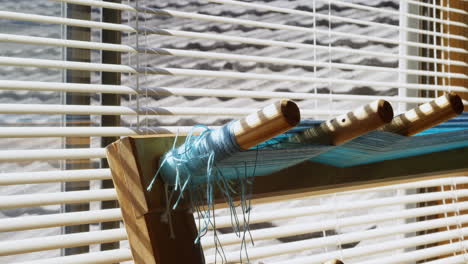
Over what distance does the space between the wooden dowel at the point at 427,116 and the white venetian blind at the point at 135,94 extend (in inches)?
17.1

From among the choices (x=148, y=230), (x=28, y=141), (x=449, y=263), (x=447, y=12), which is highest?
(x=447, y=12)

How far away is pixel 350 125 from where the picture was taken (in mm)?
604

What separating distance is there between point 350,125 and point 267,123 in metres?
0.13

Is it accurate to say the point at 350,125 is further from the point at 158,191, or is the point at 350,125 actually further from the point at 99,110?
the point at 99,110

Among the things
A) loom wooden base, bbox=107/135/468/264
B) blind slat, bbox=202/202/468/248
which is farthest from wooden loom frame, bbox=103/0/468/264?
blind slat, bbox=202/202/468/248

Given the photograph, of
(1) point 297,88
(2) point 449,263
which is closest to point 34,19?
(1) point 297,88

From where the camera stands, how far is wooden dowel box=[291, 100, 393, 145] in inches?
22.7

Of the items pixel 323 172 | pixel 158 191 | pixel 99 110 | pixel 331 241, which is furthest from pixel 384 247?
pixel 158 191

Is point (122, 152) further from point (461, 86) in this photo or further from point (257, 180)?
point (461, 86)

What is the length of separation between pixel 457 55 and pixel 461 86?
91mm

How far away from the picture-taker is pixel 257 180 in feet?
2.23

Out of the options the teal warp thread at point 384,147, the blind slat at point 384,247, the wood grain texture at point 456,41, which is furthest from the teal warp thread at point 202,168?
the wood grain texture at point 456,41

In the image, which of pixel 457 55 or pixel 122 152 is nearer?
pixel 122 152

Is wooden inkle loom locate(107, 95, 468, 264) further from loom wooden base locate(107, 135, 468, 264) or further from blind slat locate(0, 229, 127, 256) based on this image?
blind slat locate(0, 229, 127, 256)
